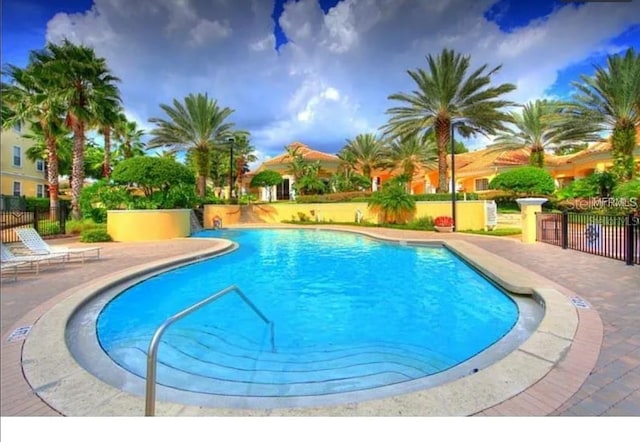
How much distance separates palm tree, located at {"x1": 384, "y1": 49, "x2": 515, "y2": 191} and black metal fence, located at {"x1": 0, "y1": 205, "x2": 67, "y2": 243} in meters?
16.5

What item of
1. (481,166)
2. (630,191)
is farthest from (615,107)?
(481,166)

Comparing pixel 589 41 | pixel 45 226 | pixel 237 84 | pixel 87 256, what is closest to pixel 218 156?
pixel 45 226

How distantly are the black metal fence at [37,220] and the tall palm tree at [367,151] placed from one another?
24291 millimetres

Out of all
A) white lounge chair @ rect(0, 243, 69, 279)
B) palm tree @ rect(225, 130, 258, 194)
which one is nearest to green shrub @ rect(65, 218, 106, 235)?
white lounge chair @ rect(0, 243, 69, 279)

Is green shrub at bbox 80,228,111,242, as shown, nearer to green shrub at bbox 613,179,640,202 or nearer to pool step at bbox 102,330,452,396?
pool step at bbox 102,330,452,396

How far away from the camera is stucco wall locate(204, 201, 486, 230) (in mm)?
18094

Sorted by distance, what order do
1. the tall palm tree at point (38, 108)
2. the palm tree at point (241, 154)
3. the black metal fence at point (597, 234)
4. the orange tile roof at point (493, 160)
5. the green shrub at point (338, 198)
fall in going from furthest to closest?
the palm tree at point (241, 154) → the orange tile roof at point (493, 160) → the green shrub at point (338, 198) → the tall palm tree at point (38, 108) → the black metal fence at point (597, 234)

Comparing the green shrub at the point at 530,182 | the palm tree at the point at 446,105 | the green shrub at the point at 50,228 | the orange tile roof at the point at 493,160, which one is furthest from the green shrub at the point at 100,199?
the orange tile roof at the point at 493,160

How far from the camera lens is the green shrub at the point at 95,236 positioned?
1241 cm

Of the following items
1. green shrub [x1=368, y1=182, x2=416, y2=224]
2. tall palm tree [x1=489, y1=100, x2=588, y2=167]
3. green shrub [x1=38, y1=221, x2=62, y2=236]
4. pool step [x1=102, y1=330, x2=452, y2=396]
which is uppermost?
tall palm tree [x1=489, y1=100, x2=588, y2=167]

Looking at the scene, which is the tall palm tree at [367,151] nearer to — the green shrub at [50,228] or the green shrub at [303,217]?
the green shrub at [303,217]

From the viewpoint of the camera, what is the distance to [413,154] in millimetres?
31422
